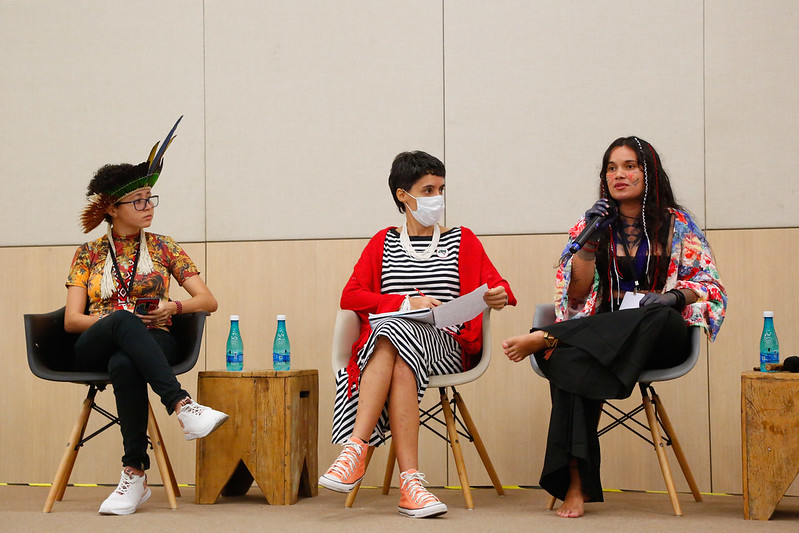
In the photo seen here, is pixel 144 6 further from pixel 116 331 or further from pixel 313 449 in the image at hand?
pixel 313 449

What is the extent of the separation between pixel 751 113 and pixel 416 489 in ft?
7.11

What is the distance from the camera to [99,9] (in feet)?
14.2

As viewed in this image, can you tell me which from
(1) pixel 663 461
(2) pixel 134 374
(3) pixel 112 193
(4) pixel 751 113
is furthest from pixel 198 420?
(4) pixel 751 113

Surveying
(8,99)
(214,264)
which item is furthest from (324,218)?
(8,99)

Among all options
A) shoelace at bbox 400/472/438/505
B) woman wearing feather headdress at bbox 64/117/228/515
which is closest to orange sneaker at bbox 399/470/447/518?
shoelace at bbox 400/472/438/505

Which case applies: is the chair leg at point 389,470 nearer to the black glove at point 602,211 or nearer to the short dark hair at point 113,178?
the black glove at point 602,211

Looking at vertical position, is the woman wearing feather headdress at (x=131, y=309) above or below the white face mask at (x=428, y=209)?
below

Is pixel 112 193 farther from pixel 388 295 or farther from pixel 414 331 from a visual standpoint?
pixel 414 331

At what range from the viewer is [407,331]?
3.03m

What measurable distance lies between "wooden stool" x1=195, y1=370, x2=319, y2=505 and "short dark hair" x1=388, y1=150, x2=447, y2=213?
2.80 feet

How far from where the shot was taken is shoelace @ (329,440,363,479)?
2.83 m

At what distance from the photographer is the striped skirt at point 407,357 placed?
301cm

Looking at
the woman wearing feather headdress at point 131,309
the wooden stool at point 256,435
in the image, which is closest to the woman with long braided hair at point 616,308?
the wooden stool at point 256,435

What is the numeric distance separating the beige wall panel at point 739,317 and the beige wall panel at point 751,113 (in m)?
0.11
